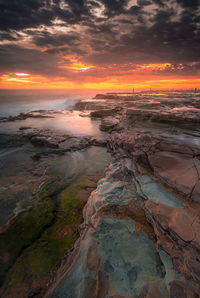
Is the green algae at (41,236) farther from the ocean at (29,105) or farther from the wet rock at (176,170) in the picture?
the ocean at (29,105)

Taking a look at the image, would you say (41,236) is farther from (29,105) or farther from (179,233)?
(29,105)

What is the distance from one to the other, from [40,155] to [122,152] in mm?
5990

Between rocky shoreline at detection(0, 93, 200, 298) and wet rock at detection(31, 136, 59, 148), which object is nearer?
rocky shoreline at detection(0, 93, 200, 298)

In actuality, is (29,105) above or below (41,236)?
above

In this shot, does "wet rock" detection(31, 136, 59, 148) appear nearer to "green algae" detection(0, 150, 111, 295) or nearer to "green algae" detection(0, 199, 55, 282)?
"green algae" detection(0, 150, 111, 295)

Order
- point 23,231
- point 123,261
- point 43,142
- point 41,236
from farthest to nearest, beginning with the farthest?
point 43,142 < point 23,231 < point 41,236 < point 123,261

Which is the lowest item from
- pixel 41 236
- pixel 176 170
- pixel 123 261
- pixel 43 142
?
pixel 41 236

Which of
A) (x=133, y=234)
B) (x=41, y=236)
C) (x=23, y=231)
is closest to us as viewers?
(x=133, y=234)

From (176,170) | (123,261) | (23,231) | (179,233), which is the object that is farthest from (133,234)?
(23,231)

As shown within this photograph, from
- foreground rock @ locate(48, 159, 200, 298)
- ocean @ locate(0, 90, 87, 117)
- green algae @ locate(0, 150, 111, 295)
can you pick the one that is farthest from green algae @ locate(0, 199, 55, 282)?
Result: ocean @ locate(0, 90, 87, 117)

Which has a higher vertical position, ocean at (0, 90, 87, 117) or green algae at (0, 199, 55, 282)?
ocean at (0, 90, 87, 117)

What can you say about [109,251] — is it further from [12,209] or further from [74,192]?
[12,209]

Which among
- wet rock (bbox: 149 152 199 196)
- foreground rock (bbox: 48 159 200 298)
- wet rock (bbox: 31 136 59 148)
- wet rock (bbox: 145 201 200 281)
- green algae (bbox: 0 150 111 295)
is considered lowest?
green algae (bbox: 0 150 111 295)

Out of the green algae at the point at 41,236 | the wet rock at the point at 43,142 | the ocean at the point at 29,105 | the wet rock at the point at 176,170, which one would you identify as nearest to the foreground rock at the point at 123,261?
the wet rock at the point at 176,170
